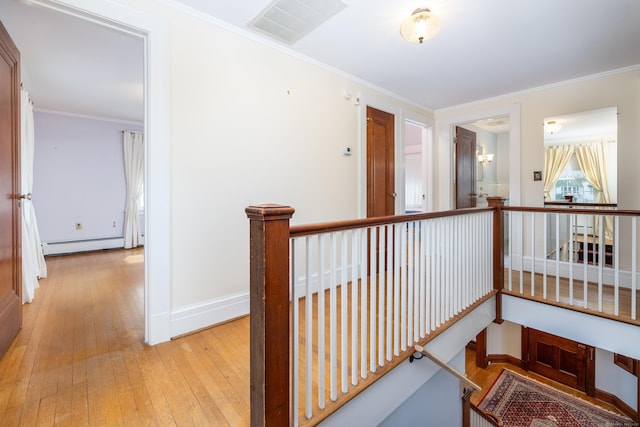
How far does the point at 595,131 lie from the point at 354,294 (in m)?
6.89

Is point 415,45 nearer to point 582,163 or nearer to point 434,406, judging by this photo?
point 434,406

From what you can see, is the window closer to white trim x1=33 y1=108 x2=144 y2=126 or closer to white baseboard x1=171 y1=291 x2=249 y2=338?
white baseboard x1=171 y1=291 x2=249 y2=338

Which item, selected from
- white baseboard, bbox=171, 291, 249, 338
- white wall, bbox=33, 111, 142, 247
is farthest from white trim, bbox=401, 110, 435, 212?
white wall, bbox=33, 111, 142, 247

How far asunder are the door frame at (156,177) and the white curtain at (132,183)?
13.5 ft

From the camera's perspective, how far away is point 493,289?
303 centimetres

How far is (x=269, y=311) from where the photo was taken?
111 centimetres

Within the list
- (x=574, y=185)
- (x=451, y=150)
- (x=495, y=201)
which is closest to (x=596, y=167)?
(x=574, y=185)

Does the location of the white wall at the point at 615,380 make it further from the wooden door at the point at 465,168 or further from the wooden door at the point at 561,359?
the wooden door at the point at 465,168

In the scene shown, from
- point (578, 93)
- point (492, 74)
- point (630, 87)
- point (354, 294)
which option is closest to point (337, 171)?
point (354, 294)

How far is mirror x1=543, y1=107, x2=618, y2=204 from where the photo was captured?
5676mm

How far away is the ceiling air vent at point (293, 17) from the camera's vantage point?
2.02m

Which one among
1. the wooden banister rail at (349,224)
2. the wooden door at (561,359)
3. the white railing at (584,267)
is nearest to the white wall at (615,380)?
the wooden door at (561,359)

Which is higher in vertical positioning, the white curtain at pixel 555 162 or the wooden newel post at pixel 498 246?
the white curtain at pixel 555 162

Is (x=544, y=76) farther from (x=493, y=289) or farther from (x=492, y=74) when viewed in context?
(x=493, y=289)
